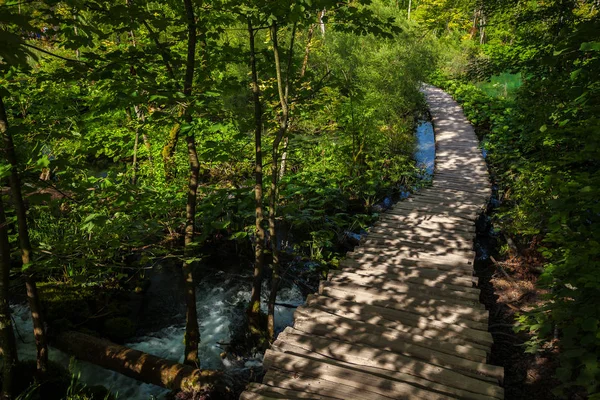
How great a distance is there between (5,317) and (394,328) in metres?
3.93

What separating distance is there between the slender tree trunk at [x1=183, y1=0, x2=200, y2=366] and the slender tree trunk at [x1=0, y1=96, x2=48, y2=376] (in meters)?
1.39

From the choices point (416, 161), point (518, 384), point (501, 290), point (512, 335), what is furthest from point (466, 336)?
point (416, 161)

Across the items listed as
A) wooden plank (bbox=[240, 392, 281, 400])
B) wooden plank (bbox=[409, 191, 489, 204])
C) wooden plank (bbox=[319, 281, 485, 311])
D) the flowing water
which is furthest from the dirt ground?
the flowing water

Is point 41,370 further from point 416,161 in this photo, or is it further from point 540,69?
point 416,161

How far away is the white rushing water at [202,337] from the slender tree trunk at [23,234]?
1139 mm

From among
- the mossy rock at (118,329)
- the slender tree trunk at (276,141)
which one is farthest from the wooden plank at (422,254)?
the mossy rock at (118,329)

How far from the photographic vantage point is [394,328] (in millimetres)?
4191

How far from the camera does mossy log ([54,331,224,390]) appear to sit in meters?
4.24

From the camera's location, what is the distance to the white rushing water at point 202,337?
16.0 ft

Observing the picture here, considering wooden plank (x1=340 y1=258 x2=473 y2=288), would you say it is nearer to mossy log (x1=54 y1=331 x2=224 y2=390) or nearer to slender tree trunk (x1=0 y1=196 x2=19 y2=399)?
mossy log (x1=54 y1=331 x2=224 y2=390)

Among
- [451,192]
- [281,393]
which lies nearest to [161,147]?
[281,393]

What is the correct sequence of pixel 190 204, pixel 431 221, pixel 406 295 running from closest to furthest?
1. pixel 190 204
2. pixel 406 295
3. pixel 431 221

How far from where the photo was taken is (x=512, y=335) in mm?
4930

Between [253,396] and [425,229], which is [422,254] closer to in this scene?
[425,229]
